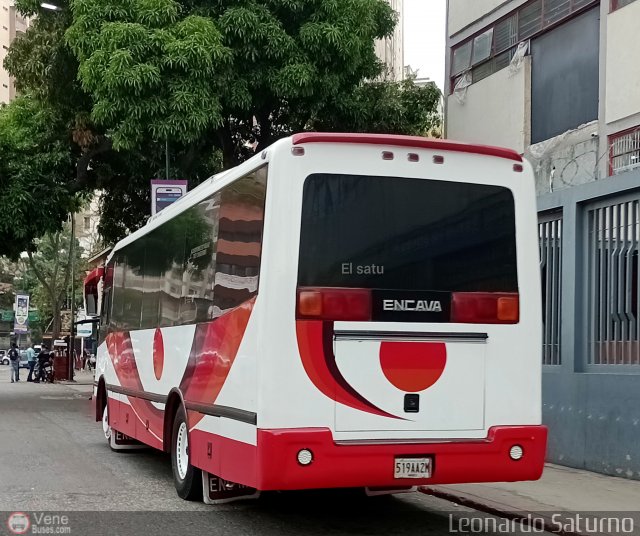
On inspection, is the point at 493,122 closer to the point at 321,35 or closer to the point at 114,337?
the point at 321,35

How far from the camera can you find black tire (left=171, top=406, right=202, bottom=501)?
358 inches

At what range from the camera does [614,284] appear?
38.0 feet

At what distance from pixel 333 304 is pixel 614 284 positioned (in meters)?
5.47

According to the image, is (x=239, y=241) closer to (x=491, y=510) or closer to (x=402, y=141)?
(x=402, y=141)

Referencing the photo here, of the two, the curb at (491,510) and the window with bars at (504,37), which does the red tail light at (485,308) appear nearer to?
the curb at (491,510)

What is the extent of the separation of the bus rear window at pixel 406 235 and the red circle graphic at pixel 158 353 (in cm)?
362

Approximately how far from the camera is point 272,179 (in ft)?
24.1

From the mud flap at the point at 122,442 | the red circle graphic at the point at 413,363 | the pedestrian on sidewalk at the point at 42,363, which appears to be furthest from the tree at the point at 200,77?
the pedestrian on sidewalk at the point at 42,363

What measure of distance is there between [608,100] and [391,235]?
8970 mm

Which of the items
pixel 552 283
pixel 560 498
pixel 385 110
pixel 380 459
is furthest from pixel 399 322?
pixel 385 110

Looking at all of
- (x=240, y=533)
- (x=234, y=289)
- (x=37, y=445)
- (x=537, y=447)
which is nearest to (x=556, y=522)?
(x=537, y=447)

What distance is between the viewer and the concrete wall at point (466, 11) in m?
19.3

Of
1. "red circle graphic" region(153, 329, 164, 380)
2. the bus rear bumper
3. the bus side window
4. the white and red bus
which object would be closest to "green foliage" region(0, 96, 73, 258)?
"red circle graphic" region(153, 329, 164, 380)

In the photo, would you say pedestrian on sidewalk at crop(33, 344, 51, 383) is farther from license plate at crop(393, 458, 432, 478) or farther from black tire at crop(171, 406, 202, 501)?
license plate at crop(393, 458, 432, 478)
